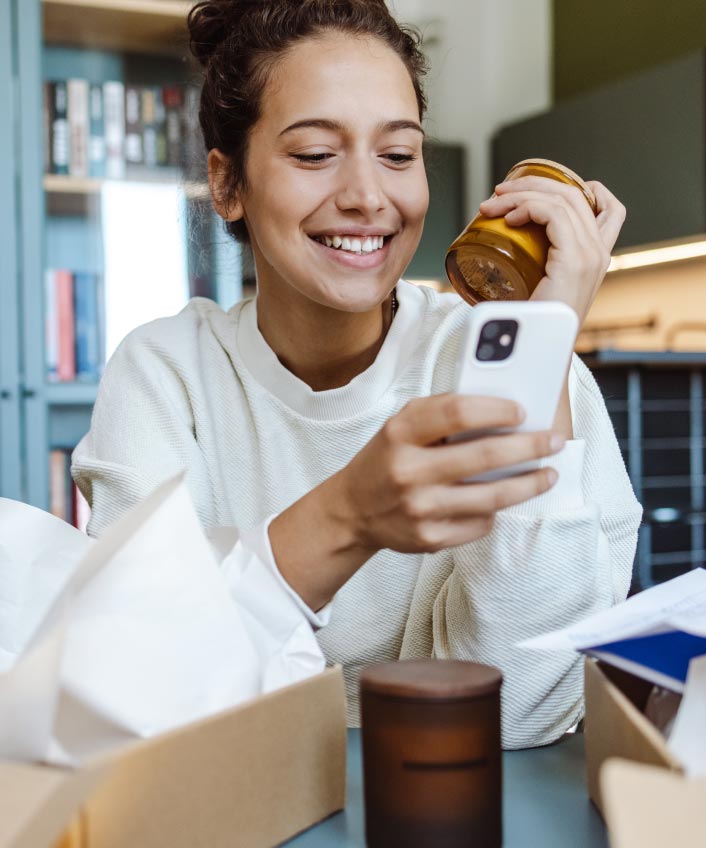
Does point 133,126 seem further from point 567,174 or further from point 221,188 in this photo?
point 567,174

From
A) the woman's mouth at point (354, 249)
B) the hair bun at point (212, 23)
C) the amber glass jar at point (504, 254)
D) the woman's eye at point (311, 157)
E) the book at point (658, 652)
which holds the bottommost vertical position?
the book at point (658, 652)

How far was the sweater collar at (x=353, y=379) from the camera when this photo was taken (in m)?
1.08

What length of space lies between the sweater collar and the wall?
11.5 ft

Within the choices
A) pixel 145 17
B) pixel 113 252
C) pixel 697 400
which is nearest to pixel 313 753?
pixel 113 252

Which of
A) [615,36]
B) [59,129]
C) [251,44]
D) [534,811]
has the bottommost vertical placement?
[534,811]

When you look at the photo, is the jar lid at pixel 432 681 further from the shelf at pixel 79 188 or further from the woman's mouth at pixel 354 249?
the shelf at pixel 79 188

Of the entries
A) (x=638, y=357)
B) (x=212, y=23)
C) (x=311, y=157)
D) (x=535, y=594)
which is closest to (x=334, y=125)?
(x=311, y=157)

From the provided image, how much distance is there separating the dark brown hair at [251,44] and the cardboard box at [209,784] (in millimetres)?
755

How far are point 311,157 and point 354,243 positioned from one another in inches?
3.9

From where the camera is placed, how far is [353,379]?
3.60 ft

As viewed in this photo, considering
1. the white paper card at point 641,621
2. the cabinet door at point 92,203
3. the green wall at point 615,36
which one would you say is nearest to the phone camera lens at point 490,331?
the white paper card at point 641,621

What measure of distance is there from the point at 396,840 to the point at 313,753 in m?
0.08

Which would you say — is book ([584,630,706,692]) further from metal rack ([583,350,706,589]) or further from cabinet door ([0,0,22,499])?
metal rack ([583,350,706,589])

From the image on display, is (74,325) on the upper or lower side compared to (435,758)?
upper
